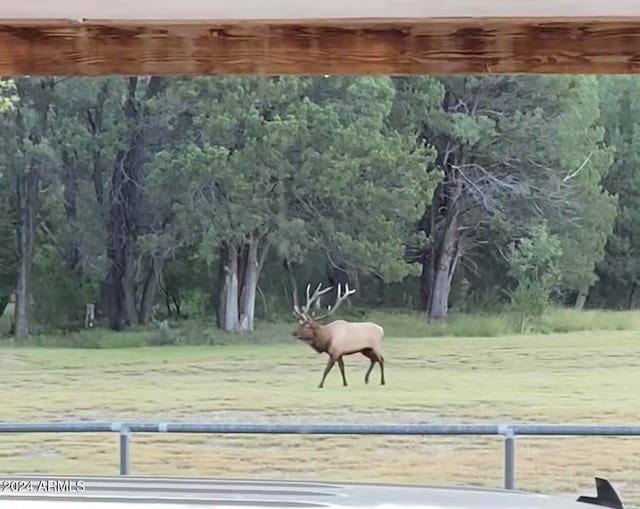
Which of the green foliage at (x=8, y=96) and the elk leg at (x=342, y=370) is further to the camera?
the elk leg at (x=342, y=370)

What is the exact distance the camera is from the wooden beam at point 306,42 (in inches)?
82.0

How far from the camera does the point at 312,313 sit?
3.24 m

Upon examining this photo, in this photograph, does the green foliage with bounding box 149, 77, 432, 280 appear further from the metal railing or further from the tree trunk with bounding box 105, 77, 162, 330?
the metal railing

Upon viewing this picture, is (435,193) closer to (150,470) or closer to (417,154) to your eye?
(417,154)

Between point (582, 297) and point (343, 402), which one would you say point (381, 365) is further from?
point (582, 297)

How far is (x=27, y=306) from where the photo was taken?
3.21 m

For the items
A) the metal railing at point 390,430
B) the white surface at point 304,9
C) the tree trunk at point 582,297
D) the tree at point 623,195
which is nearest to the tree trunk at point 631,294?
the tree at point 623,195

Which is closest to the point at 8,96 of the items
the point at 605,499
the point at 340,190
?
the point at 340,190

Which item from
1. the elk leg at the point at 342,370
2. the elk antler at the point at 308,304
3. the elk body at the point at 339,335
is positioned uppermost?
the elk antler at the point at 308,304

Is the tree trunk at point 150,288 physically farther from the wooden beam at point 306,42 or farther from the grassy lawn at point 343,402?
the wooden beam at point 306,42

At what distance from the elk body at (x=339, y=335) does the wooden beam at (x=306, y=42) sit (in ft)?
3.73

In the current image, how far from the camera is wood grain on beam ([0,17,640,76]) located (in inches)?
85.3

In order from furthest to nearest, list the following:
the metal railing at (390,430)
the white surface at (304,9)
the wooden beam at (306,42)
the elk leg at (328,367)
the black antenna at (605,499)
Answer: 1. the elk leg at (328,367)
2. the metal railing at (390,430)
3. the wooden beam at (306,42)
4. the white surface at (304,9)
5. the black antenna at (605,499)

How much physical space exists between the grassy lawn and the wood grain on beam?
48.9 inches
